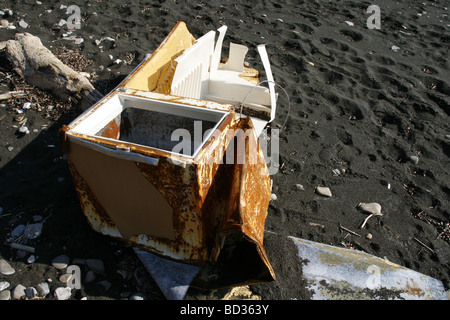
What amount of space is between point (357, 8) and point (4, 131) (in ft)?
18.4

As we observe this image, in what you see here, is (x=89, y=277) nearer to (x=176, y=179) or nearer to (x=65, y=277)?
(x=65, y=277)

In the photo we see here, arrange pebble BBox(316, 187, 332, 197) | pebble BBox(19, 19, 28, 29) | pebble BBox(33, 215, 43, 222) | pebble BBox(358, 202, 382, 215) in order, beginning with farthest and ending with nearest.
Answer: pebble BBox(19, 19, 28, 29)
pebble BBox(316, 187, 332, 197)
pebble BBox(358, 202, 382, 215)
pebble BBox(33, 215, 43, 222)

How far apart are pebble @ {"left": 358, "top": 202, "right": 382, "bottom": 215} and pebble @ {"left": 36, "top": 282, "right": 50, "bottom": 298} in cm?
220

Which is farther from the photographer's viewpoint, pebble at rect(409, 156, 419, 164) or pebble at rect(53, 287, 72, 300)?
pebble at rect(409, 156, 419, 164)

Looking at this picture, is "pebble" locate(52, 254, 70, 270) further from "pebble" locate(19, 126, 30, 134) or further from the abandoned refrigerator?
"pebble" locate(19, 126, 30, 134)

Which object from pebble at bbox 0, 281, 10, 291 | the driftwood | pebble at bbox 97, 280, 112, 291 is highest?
the driftwood

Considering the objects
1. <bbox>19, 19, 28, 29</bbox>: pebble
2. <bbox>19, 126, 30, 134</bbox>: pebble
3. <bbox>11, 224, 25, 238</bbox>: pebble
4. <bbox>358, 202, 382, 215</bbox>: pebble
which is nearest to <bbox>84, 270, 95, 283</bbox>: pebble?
<bbox>11, 224, 25, 238</bbox>: pebble

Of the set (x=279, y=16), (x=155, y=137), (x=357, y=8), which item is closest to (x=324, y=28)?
(x=279, y=16)

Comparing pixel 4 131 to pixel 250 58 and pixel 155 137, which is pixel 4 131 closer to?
pixel 155 137

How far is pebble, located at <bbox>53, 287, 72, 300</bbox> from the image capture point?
192 centimetres

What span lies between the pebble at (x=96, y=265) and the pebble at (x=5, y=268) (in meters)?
0.42

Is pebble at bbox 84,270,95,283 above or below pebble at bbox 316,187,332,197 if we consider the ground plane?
below

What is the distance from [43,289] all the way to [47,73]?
2.07m
